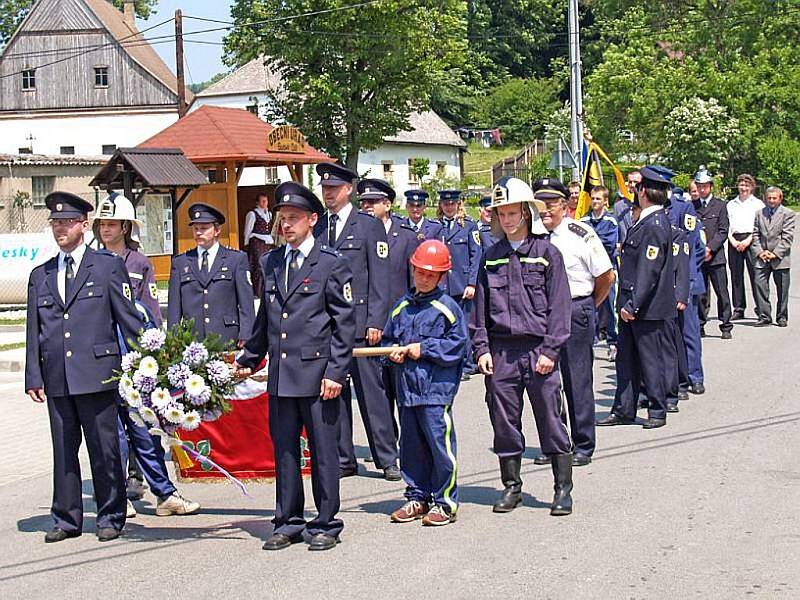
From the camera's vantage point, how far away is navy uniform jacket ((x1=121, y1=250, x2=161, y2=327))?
29.4 feet

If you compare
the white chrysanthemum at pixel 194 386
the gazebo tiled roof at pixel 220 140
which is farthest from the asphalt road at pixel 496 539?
the gazebo tiled roof at pixel 220 140

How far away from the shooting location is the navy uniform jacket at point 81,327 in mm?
7551

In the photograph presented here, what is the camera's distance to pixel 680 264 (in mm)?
11328

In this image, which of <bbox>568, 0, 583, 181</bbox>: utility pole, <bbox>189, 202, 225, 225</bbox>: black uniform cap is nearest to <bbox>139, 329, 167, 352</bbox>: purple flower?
<bbox>189, 202, 225, 225</bbox>: black uniform cap

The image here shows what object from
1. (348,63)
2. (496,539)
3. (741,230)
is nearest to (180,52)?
(348,63)

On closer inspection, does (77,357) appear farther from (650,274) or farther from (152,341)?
(650,274)

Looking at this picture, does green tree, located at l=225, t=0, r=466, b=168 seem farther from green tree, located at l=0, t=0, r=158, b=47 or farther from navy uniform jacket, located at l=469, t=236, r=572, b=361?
green tree, located at l=0, t=0, r=158, b=47

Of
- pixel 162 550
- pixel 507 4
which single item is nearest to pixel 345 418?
pixel 162 550

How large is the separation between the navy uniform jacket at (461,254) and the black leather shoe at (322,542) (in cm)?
734

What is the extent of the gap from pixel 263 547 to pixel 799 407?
6.38 m

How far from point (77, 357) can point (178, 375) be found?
0.78 m

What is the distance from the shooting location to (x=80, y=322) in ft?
24.9

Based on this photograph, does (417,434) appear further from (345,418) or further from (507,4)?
(507,4)

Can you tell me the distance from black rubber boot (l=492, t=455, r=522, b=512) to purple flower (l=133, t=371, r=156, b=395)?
7.93ft
